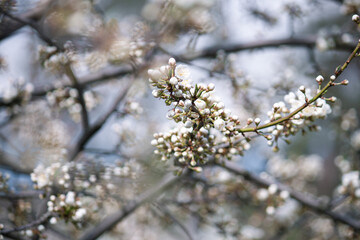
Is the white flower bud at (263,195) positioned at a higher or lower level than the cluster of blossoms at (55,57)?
higher

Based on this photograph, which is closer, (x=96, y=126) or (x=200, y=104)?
(x=200, y=104)

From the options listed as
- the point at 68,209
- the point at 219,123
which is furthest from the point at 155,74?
the point at 68,209

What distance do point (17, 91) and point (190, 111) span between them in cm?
257

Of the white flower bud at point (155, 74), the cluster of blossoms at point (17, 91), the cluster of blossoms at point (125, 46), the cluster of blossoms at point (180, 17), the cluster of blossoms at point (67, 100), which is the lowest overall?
the cluster of blossoms at point (17, 91)

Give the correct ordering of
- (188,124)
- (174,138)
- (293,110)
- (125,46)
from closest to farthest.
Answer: (188,124), (174,138), (293,110), (125,46)

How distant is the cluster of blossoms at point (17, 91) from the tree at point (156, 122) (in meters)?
0.01

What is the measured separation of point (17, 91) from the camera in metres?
3.34

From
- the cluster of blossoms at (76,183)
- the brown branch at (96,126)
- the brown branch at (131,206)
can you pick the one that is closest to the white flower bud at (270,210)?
the brown branch at (131,206)

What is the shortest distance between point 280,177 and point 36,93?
3.42 m

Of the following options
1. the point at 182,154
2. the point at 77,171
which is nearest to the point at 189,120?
the point at 182,154

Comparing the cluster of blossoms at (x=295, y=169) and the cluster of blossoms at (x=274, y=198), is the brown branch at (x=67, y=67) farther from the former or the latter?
the cluster of blossoms at (x=295, y=169)

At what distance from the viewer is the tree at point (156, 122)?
5.34 ft

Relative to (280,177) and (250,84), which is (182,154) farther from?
(280,177)

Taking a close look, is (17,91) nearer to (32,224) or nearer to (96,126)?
(96,126)
